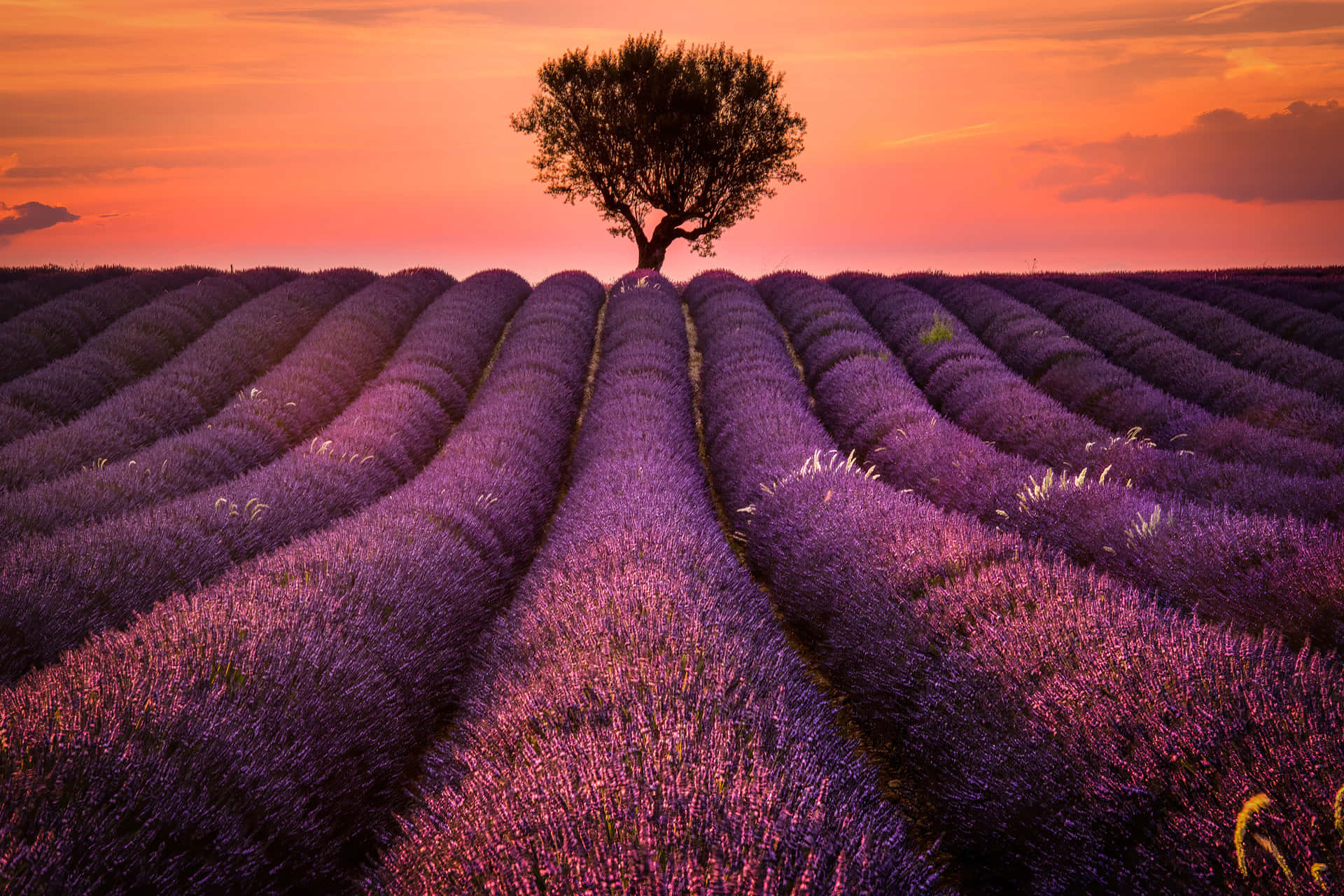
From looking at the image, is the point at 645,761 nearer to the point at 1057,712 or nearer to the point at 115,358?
the point at 1057,712

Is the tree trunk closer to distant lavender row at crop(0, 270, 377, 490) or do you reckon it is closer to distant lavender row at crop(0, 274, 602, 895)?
distant lavender row at crop(0, 270, 377, 490)

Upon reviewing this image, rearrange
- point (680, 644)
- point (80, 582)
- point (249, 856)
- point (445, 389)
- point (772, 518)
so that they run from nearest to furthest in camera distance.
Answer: point (249, 856) < point (680, 644) < point (80, 582) < point (772, 518) < point (445, 389)

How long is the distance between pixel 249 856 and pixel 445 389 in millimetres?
5973

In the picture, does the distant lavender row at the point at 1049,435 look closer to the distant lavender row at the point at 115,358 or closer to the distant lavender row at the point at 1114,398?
the distant lavender row at the point at 1114,398

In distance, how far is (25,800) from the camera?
57.7 inches

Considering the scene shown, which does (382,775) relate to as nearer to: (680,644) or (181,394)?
(680,644)

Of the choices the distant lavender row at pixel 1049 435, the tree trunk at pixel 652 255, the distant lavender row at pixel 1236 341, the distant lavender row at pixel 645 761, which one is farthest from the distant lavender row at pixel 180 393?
the distant lavender row at pixel 1236 341

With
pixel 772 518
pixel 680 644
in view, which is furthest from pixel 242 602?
pixel 772 518

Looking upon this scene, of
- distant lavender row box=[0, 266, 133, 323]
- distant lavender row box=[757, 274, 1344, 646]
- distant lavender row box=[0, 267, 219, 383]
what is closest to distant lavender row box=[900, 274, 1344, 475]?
distant lavender row box=[757, 274, 1344, 646]

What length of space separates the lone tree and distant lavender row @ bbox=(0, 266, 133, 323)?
9364 mm

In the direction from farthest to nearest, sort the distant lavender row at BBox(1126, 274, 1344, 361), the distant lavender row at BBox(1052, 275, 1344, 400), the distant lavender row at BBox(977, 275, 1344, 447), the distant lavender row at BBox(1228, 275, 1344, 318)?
the distant lavender row at BBox(1228, 275, 1344, 318) → the distant lavender row at BBox(1126, 274, 1344, 361) → the distant lavender row at BBox(1052, 275, 1344, 400) → the distant lavender row at BBox(977, 275, 1344, 447)

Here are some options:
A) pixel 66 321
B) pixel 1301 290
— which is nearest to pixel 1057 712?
pixel 66 321

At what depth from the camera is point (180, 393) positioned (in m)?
6.79

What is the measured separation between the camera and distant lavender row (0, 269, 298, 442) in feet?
21.3
